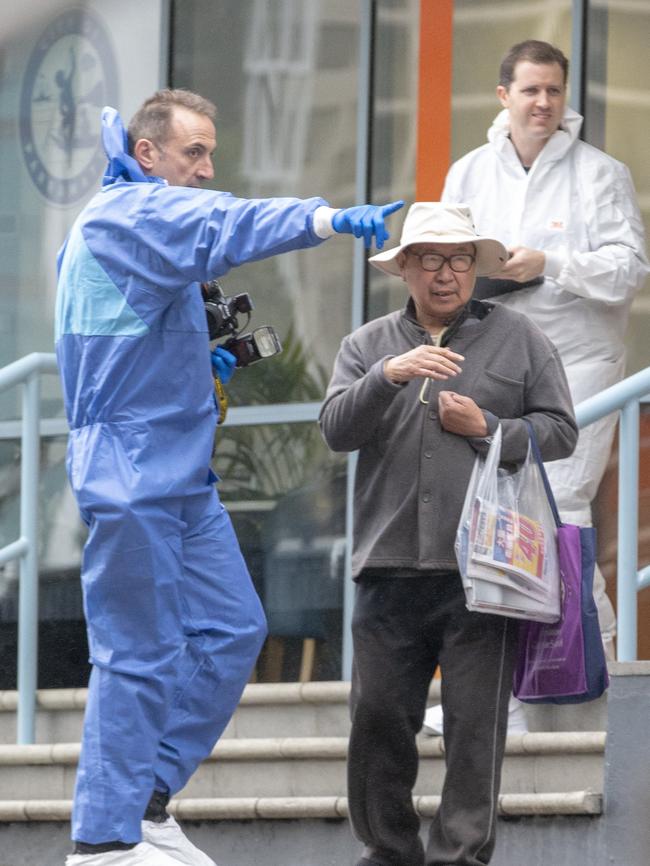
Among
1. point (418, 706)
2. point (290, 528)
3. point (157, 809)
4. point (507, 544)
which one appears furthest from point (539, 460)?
point (290, 528)

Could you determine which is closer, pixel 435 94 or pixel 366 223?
pixel 366 223

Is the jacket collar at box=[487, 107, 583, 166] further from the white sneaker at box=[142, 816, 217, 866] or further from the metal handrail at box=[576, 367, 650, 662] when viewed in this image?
the white sneaker at box=[142, 816, 217, 866]

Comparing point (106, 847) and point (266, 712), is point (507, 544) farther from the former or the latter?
point (266, 712)

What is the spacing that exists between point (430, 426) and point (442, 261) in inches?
16.0

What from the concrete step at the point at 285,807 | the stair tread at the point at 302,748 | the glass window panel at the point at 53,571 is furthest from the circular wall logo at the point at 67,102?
the concrete step at the point at 285,807

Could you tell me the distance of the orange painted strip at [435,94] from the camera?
26.6 ft

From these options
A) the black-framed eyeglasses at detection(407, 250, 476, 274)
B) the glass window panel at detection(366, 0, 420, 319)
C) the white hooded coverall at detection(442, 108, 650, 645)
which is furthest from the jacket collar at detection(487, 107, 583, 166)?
the glass window panel at detection(366, 0, 420, 319)

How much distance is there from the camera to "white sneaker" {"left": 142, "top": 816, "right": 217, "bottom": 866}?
5219 mm

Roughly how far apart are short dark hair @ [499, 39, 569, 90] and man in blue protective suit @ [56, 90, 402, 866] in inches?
57.0

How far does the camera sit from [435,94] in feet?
26.7

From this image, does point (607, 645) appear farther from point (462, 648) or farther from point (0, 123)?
point (0, 123)

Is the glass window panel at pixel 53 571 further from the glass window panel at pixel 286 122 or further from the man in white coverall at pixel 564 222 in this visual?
the man in white coverall at pixel 564 222

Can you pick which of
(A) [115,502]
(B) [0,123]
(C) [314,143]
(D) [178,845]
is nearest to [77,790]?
(D) [178,845]

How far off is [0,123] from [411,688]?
476cm
